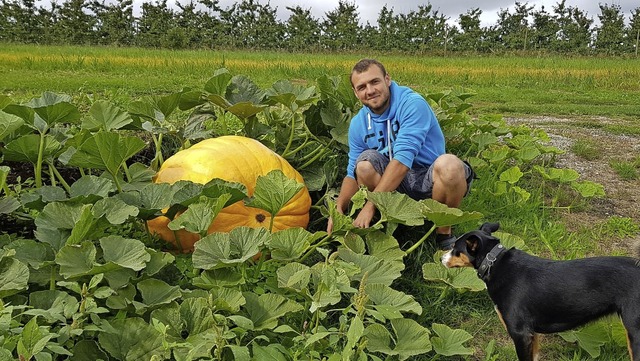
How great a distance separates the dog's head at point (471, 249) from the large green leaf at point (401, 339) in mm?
662

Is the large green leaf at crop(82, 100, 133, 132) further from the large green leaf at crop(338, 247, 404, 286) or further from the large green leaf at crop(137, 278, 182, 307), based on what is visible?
the large green leaf at crop(338, 247, 404, 286)

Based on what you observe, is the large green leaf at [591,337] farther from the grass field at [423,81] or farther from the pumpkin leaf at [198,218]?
the grass field at [423,81]

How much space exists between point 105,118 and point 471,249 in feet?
6.38

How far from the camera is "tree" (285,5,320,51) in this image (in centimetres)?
3203

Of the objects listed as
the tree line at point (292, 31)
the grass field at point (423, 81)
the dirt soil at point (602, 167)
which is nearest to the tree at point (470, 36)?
the tree line at point (292, 31)

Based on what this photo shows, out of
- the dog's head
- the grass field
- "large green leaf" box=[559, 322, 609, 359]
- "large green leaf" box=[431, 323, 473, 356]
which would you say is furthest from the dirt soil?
the grass field

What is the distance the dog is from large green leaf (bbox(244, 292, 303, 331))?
0.93m

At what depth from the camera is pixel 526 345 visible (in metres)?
2.28

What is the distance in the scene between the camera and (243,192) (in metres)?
2.50

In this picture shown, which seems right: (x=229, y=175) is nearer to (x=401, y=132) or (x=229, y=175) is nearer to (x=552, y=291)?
(x=401, y=132)

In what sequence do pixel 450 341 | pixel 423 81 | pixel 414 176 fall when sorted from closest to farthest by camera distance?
1. pixel 450 341
2. pixel 414 176
3. pixel 423 81

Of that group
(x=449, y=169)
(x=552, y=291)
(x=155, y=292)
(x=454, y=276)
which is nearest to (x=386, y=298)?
(x=454, y=276)

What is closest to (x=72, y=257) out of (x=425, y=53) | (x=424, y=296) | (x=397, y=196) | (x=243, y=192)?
(x=243, y=192)

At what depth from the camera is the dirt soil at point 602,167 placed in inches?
152
